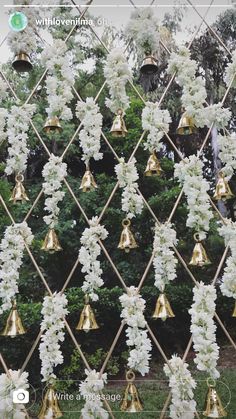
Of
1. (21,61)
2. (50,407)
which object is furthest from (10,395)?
(21,61)

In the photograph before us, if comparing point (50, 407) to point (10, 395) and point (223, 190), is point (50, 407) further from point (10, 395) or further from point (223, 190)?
point (223, 190)

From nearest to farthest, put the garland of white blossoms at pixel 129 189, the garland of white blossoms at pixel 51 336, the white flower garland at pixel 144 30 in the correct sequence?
the garland of white blossoms at pixel 51 336 < the garland of white blossoms at pixel 129 189 < the white flower garland at pixel 144 30

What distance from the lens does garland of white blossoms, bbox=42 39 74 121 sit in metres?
2.52

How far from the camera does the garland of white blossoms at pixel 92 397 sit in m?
1.98

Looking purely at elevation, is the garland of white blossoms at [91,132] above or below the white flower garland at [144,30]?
below

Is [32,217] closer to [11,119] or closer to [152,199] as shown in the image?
[152,199]

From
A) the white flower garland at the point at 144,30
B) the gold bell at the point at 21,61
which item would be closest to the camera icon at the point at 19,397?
the gold bell at the point at 21,61

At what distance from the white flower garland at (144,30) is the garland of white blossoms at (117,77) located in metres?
0.13

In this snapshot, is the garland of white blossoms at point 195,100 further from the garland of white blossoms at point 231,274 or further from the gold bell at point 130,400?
the gold bell at point 130,400

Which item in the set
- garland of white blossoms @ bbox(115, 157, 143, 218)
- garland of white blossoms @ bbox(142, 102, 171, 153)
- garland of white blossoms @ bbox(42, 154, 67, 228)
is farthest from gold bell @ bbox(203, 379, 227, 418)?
garland of white blossoms @ bbox(142, 102, 171, 153)

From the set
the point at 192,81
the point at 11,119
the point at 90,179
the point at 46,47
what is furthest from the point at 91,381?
the point at 46,47

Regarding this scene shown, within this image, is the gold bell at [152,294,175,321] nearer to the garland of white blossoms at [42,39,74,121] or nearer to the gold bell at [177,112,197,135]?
the gold bell at [177,112,197,135]

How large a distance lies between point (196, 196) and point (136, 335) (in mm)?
775

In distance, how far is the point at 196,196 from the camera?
2.23 m
